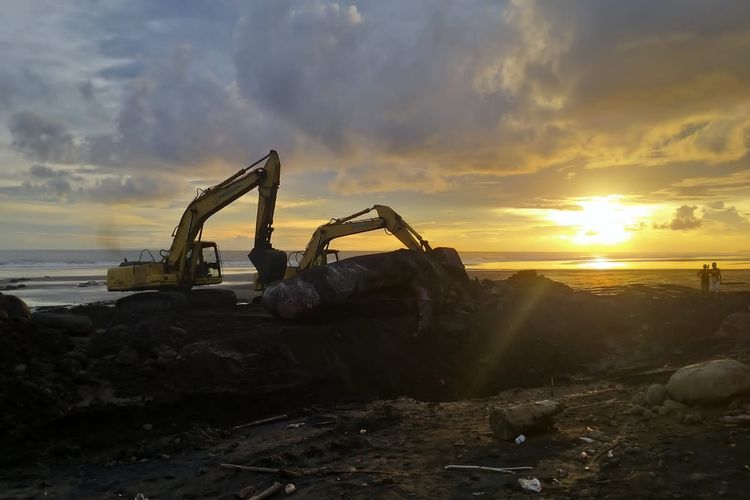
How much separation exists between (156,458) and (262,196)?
44.9ft

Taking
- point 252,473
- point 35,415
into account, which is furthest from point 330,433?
point 35,415

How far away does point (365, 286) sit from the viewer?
55.0 feet

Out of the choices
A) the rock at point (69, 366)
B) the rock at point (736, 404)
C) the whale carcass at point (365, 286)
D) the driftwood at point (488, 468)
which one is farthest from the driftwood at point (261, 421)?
the rock at point (736, 404)

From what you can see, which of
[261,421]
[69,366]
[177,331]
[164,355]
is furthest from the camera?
[177,331]

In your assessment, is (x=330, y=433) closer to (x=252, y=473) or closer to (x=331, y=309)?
(x=252, y=473)

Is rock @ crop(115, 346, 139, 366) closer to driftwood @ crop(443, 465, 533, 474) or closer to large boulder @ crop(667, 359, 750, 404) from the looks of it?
driftwood @ crop(443, 465, 533, 474)

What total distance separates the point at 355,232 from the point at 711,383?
16404mm

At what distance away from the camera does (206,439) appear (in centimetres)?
936

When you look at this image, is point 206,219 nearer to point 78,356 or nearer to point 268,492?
point 78,356

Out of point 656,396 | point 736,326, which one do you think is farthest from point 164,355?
point 736,326

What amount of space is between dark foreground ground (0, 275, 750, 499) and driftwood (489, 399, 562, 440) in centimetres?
17

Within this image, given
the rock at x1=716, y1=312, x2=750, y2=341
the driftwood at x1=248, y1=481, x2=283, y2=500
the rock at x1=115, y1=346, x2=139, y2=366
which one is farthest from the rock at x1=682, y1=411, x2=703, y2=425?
the rock at x1=115, y1=346, x2=139, y2=366

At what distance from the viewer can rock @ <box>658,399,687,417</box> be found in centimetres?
928

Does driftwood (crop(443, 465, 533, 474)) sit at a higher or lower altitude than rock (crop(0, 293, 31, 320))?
lower
